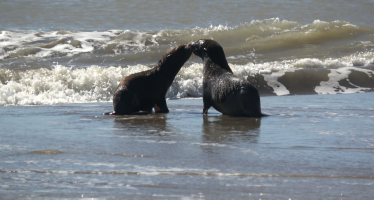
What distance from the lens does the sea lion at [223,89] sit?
7254 millimetres

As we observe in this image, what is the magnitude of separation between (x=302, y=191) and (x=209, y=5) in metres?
25.4

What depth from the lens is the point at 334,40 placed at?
1923cm

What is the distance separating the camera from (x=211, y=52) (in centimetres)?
815

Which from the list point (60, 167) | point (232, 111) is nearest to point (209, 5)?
point (232, 111)

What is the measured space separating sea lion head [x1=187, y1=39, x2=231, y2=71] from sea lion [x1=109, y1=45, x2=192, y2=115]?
200mm

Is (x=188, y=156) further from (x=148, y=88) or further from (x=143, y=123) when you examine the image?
(x=148, y=88)

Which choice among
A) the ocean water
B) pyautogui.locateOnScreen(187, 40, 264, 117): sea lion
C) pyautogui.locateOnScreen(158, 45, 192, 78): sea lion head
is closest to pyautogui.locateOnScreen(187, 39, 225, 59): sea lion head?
pyautogui.locateOnScreen(187, 40, 264, 117): sea lion

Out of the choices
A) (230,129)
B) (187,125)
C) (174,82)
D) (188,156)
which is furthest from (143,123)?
(174,82)

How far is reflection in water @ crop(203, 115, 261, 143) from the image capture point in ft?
18.0

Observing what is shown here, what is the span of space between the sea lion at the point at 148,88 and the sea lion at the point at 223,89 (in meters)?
0.39

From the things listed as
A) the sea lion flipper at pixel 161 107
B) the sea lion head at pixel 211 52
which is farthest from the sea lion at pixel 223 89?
the sea lion flipper at pixel 161 107

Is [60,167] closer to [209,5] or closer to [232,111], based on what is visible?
[232,111]

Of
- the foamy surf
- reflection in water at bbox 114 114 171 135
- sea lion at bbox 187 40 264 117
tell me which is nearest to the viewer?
reflection in water at bbox 114 114 171 135

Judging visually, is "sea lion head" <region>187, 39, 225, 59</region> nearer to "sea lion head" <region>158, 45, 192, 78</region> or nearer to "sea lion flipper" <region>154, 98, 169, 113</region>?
"sea lion head" <region>158, 45, 192, 78</region>
